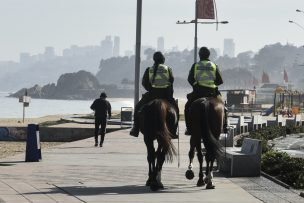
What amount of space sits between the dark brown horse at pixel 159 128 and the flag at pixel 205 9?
34.8 m

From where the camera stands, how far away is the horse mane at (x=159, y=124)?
1374 cm

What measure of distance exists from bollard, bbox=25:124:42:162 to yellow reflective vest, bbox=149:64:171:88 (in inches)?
210

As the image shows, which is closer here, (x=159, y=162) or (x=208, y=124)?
(x=208, y=124)

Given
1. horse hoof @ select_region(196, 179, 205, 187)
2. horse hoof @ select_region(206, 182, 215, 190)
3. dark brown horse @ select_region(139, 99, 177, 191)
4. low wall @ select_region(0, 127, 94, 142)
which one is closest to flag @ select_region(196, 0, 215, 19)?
low wall @ select_region(0, 127, 94, 142)

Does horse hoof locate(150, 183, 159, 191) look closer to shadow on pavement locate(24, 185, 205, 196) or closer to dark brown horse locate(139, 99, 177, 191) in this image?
shadow on pavement locate(24, 185, 205, 196)

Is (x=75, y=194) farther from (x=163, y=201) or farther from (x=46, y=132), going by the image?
(x=46, y=132)

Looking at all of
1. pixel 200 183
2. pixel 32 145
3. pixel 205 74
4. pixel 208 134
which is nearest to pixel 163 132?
pixel 208 134

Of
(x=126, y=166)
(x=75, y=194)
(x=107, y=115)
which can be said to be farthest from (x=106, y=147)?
(x=75, y=194)

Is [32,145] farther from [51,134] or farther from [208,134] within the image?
[51,134]

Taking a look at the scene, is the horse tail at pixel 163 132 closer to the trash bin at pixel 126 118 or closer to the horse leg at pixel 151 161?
the horse leg at pixel 151 161

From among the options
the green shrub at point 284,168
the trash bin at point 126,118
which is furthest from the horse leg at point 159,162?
the trash bin at point 126,118

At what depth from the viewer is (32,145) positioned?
18953mm

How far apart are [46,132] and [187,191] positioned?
2412cm

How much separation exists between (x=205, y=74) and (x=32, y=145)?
617 centimetres
